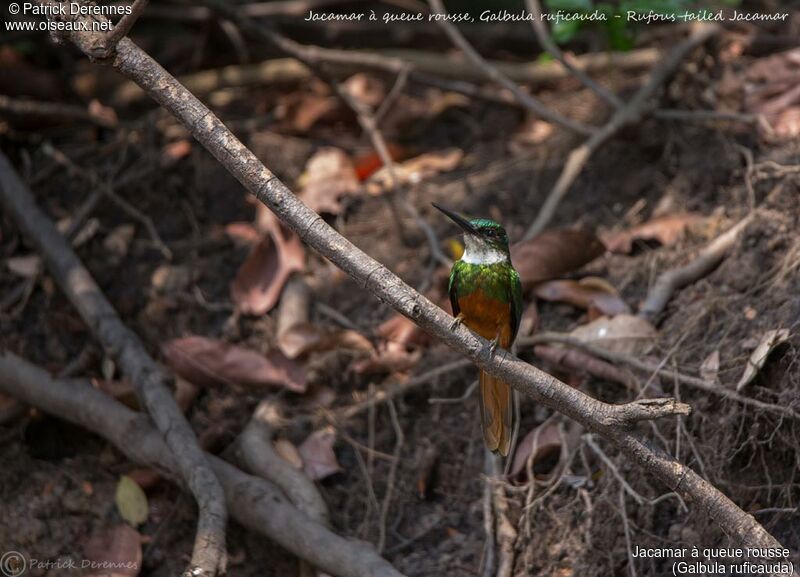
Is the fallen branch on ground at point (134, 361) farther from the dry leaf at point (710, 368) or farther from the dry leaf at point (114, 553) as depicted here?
the dry leaf at point (710, 368)

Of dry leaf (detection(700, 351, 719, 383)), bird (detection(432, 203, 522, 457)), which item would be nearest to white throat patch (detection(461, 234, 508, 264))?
bird (detection(432, 203, 522, 457))

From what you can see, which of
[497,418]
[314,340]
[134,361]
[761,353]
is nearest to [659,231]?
[761,353]

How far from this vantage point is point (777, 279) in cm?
299

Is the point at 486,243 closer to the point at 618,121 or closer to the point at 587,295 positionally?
the point at 587,295

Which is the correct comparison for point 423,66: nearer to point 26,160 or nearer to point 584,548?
point 26,160

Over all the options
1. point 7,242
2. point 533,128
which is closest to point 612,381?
point 533,128

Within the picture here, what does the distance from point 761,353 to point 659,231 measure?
1.06 meters

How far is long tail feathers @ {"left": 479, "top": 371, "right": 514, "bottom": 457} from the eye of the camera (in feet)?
9.16

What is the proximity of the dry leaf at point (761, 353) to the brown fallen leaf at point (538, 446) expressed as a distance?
25.1 inches

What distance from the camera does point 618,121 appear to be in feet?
13.3

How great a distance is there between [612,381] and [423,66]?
230 cm

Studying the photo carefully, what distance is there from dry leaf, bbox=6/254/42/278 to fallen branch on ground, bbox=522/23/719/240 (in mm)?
2041

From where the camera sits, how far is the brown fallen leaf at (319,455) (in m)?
3.21

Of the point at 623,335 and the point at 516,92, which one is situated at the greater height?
the point at 516,92
